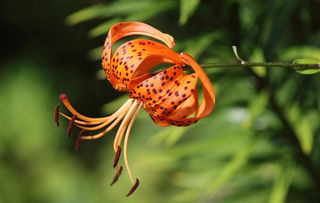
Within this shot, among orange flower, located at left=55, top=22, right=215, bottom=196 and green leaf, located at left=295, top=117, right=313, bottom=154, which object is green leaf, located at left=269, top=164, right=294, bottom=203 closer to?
green leaf, located at left=295, top=117, right=313, bottom=154

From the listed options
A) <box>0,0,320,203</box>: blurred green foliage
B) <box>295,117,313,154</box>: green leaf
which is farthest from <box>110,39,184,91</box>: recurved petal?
<box>295,117,313,154</box>: green leaf

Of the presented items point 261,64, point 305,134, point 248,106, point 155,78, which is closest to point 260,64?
point 261,64

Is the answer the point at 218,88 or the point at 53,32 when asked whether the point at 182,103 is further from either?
the point at 53,32

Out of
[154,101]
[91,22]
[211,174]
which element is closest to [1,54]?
[91,22]

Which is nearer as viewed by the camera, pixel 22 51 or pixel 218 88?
pixel 218 88

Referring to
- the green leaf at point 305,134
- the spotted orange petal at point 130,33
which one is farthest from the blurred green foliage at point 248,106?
the spotted orange petal at point 130,33

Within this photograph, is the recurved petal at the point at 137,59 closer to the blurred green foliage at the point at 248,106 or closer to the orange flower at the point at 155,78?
the orange flower at the point at 155,78

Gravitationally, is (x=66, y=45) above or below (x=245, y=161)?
below

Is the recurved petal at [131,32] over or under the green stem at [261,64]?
over
